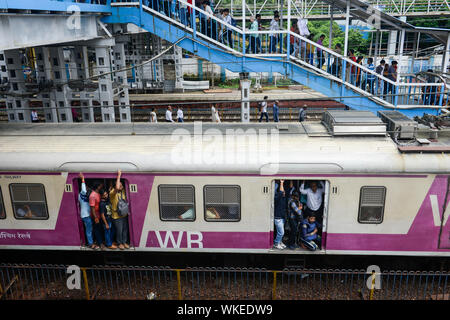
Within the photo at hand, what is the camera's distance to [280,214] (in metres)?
9.16

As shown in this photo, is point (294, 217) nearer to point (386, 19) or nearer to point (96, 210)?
point (96, 210)

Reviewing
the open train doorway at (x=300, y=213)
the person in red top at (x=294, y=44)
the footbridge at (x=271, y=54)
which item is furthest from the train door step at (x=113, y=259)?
the person in red top at (x=294, y=44)

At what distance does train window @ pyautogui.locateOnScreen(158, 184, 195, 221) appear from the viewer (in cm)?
913

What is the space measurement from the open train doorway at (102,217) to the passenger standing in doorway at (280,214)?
10.6 feet

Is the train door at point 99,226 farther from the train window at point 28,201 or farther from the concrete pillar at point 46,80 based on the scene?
the concrete pillar at point 46,80

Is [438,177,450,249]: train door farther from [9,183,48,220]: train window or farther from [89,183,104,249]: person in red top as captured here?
[9,183,48,220]: train window

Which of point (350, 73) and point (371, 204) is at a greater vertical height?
point (350, 73)

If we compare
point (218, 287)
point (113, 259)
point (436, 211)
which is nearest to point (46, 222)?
point (113, 259)

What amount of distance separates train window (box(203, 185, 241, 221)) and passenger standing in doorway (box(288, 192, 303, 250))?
1.14m

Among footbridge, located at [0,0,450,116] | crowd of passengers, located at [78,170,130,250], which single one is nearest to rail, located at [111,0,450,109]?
footbridge, located at [0,0,450,116]

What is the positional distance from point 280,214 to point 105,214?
3.81 m

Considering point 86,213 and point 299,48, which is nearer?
point 86,213

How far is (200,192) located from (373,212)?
3.67 meters
